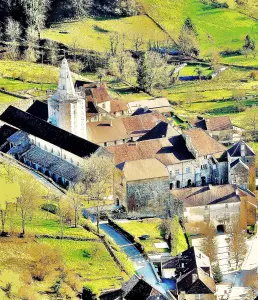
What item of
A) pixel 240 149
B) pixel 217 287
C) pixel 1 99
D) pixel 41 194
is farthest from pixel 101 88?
pixel 217 287

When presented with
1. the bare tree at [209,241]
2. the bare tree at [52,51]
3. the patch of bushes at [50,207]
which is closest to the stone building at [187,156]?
the bare tree at [209,241]

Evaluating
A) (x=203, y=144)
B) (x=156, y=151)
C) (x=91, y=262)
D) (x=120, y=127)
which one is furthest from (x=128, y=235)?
(x=120, y=127)

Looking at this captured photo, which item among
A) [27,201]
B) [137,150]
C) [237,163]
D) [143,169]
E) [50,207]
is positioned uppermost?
[27,201]

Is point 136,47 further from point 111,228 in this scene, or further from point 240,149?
point 111,228

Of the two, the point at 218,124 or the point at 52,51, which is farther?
the point at 52,51

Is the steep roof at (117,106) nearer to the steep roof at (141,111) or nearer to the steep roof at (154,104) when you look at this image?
the steep roof at (154,104)

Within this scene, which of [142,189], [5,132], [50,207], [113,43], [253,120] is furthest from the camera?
[113,43]

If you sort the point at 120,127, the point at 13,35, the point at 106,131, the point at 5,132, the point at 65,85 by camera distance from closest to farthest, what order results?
the point at 65,85, the point at 5,132, the point at 106,131, the point at 120,127, the point at 13,35

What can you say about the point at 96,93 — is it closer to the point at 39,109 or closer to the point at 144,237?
the point at 39,109
